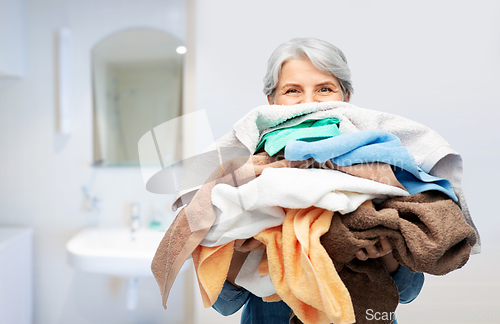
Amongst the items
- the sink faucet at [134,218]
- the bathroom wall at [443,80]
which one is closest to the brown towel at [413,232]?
the bathroom wall at [443,80]

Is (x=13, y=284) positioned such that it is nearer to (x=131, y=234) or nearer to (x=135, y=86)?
(x=131, y=234)

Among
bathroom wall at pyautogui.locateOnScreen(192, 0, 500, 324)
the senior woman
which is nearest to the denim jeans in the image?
the senior woman

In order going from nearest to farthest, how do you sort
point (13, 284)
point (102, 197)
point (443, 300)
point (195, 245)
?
point (195, 245) < point (443, 300) < point (13, 284) < point (102, 197)

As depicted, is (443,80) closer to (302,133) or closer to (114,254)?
(302,133)

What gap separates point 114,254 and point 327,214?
1.10 metres

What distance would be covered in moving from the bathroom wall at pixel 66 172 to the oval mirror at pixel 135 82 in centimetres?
5

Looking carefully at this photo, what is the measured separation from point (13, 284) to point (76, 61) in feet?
3.62

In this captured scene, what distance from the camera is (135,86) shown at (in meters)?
1.44

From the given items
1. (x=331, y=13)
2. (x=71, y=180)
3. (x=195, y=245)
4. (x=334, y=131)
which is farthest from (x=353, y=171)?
(x=71, y=180)

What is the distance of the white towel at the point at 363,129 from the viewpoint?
1.27ft

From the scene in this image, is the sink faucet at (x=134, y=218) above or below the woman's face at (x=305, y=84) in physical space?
below

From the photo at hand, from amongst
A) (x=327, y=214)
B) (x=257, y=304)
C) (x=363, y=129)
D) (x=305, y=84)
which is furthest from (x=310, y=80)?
(x=257, y=304)

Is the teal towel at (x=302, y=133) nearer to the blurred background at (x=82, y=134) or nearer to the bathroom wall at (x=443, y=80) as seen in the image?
the bathroom wall at (x=443, y=80)

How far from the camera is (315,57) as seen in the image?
51 cm
